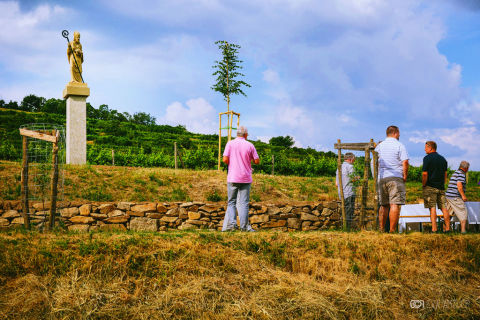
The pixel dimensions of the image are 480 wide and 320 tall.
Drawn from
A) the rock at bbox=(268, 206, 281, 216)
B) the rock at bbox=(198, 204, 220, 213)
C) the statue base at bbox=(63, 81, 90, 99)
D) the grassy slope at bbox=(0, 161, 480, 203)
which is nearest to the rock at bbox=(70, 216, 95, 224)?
the grassy slope at bbox=(0, 161, 480, 203)

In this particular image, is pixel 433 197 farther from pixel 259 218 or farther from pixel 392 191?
pixel 259 218

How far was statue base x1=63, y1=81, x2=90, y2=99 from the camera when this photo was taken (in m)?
13.1

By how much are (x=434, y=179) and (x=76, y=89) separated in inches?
456

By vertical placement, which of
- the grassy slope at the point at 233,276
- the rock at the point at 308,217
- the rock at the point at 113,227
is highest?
the rock at the point at 308,217

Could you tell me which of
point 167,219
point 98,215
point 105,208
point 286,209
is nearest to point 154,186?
point 167,219

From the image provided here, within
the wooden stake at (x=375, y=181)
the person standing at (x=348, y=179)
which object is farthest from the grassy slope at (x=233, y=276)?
the person standing at (x=348, y=179)

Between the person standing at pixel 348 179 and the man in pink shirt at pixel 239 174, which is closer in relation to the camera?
the man in pink shirt at pixel 239 174

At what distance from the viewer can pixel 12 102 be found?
52938 mm

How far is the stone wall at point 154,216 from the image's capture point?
25.8 ft

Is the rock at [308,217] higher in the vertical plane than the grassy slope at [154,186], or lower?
lower

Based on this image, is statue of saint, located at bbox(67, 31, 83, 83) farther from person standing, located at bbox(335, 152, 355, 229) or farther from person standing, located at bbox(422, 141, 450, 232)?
person standing, located at bbox(422, 141, 450, 232)

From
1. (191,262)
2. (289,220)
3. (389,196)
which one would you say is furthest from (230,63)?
(191,262)

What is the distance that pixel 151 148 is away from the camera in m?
26.8

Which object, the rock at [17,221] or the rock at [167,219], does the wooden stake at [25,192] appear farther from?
the rock at [167,219]
